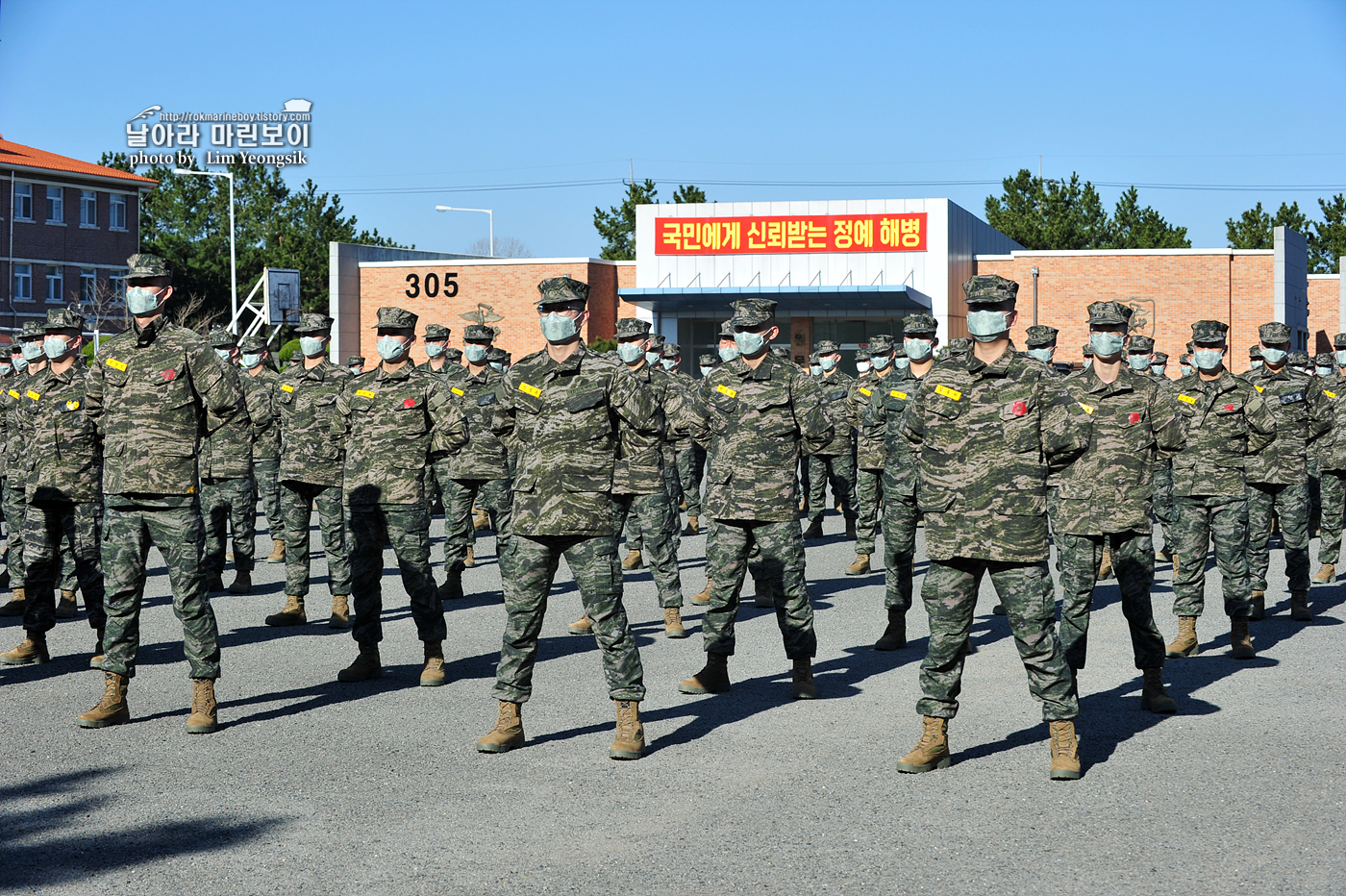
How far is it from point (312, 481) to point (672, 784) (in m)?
5.66

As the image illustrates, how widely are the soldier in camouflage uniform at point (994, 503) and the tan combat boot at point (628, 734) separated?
1365 mm

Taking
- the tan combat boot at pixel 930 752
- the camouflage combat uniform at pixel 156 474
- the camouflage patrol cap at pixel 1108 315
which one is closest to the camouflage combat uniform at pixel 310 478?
the camouflage combat uniform at pixel 156 474

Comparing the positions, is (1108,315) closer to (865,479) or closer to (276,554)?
(865,479)

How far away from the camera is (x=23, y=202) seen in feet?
191

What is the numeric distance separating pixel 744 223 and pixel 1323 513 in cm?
2906

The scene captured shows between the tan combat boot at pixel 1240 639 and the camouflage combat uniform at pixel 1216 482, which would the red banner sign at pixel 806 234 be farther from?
the tan combat boot at pixel 1240 639

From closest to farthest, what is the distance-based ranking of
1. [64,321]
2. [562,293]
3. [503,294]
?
[562,293]
[64,321]
[503,294]

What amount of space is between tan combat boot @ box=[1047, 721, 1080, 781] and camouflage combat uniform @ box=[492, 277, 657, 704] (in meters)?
2.05

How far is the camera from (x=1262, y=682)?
8.31 metres

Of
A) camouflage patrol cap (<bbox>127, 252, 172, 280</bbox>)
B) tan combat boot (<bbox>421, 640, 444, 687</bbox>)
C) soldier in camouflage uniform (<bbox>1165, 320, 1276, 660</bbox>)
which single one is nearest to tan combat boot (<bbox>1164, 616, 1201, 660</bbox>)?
soldier in camouflage uniform (<bbox>1165, 320, 1276, 660</bbox>)

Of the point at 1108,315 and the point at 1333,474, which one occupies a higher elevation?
the point at 1108,315

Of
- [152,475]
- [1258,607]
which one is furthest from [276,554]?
[1258,607]

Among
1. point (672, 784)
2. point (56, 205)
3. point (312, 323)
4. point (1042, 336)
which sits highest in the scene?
point (56, 205)

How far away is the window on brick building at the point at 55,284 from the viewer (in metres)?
58.7
